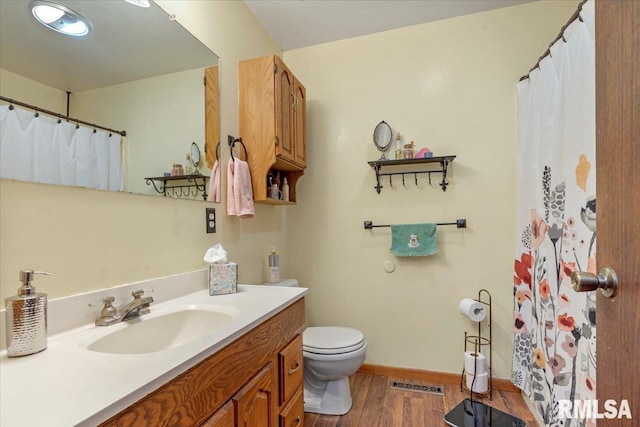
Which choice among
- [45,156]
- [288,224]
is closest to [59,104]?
[45,156]

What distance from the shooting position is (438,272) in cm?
209

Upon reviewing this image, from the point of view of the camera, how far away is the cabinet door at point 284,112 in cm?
174

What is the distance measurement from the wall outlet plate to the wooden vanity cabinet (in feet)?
1.92

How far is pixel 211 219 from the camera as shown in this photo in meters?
1.52

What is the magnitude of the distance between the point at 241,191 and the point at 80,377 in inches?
44.5

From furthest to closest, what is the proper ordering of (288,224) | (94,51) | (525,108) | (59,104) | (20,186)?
(288,224) → (525,108) → (94,51) → (59,104) → (20,186)

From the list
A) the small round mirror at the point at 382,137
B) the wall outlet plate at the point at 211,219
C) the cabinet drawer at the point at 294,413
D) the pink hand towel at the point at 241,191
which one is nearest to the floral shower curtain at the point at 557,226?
the small round mirror at the point at 382,137

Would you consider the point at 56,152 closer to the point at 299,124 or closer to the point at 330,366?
the point at 299,124

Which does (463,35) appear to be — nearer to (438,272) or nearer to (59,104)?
(438,272)

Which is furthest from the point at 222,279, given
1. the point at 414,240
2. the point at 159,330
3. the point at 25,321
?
the point at 414,240

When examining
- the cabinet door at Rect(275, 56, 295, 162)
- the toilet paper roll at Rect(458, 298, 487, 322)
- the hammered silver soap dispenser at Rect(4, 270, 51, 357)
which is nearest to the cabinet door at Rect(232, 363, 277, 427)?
the hammered silver soap dispenser at Rect(4, 270, 51, 357)

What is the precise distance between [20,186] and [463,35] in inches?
97.4

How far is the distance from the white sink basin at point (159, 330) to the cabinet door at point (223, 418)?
0.69ft

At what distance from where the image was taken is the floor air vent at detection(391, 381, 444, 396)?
77.0 inches
